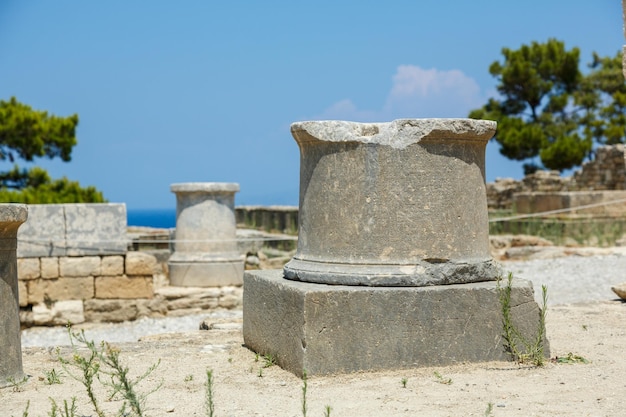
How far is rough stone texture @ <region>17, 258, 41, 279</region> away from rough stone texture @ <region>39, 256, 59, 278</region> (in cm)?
6

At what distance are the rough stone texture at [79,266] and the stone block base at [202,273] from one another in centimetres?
142

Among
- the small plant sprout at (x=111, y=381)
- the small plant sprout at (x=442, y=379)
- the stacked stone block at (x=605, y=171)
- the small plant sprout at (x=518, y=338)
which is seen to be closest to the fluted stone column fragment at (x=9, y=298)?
the small plant sprout at (x=111, y=381)

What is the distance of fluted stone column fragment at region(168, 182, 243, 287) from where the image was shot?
11.2 m

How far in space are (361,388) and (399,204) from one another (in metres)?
1.14

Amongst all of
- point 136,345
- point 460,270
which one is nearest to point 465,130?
point 460,270

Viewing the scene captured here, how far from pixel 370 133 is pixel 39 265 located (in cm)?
639

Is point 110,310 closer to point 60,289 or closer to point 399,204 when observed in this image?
point 60,289

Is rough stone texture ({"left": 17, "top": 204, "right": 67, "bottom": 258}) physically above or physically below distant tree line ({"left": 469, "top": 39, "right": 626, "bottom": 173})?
below

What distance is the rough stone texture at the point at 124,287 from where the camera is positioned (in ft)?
33.3

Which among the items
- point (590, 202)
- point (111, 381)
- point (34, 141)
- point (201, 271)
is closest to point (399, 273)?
point (111, 381)

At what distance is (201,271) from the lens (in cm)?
1117

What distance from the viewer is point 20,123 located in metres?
18.7

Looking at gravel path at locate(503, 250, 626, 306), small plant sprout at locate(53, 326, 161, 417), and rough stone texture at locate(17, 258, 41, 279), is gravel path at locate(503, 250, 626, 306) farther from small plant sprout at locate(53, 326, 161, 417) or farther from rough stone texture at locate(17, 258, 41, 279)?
rough stone texture at locate(17, 258, 41, 279)

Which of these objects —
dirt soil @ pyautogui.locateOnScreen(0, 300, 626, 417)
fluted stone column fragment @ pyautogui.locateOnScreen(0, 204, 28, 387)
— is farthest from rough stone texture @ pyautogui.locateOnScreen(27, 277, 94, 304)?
fluted stone column fragment @ pyautogui.locateOnScreen(0, 204, 28, 387)
